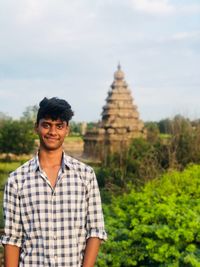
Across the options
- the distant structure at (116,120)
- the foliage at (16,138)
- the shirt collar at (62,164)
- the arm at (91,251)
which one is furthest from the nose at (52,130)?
the foliage at (16,138)

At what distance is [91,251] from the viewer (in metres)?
2.18

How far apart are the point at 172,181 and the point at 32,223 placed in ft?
24.4

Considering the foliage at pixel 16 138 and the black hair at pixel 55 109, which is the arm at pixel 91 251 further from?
the foliage at pixel 16 138

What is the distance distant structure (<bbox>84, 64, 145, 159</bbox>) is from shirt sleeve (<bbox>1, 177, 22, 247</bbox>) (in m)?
29.5

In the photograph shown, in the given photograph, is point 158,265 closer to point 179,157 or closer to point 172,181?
point 172,181

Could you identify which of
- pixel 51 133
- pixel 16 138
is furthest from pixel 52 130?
pixel 16 138

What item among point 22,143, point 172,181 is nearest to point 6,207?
point 172,181

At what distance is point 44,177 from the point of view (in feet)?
7.11

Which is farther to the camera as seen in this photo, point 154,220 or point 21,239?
point 154,220

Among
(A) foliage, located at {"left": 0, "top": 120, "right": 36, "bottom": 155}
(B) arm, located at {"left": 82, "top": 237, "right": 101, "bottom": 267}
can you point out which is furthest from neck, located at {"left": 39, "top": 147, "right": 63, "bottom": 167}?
(A) foliage, located at {"left": 0, "top": 120, "right": 36, "bottom": 155}

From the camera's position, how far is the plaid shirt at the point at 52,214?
2125 mm

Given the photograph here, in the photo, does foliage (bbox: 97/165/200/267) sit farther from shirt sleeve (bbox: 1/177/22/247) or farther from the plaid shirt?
shirt sleeve (bbox: 1/177/22/247)

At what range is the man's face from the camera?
2.21m

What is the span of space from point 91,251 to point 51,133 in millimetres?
509
